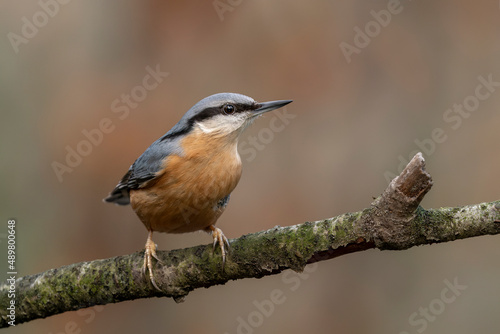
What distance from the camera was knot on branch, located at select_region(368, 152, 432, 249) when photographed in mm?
2336

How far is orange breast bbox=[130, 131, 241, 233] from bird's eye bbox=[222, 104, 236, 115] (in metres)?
0.19

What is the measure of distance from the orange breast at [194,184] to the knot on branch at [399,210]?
1.11 metres

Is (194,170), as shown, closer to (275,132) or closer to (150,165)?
(150,165)

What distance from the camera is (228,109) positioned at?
3.52 m

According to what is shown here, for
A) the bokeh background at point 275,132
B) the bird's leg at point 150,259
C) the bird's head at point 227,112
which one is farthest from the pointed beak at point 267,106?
the bokeh background at point 275,132

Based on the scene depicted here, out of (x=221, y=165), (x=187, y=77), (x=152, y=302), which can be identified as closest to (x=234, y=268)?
(x=221, y=165)

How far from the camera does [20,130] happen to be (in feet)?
20.1

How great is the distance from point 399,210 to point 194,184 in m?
1.33

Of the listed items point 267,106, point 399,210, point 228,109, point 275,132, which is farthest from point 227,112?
point 275,132

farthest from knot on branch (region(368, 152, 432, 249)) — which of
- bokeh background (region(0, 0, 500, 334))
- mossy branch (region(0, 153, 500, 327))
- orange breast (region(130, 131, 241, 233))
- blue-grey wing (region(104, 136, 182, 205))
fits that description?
bokeh background (region(0, 0, 500, 334))

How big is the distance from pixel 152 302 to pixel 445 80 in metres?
3.92

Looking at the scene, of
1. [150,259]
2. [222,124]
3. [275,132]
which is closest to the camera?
[150,259]

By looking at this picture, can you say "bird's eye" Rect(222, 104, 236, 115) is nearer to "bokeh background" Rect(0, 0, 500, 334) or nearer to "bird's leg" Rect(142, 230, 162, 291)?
"bird's leg" Rect(142, 230, 162, 291)

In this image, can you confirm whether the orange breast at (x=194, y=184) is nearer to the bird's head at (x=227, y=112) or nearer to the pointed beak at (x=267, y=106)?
the bird's head at (x=227, y=112)
